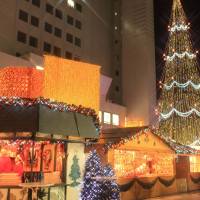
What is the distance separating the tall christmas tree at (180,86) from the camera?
2308cm

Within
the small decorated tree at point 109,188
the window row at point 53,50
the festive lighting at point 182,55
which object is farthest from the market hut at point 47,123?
the window row at point 53,50

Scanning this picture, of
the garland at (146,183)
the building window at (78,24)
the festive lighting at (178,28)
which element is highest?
the building window at (78,24)

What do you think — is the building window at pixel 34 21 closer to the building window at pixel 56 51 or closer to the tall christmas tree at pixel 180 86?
the building window at pixel 56 51

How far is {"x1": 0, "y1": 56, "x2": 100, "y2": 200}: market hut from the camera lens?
978 centimetres

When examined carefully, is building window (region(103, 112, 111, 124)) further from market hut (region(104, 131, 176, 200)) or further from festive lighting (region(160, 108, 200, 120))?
market hut (region(104, 131, 176, 200))

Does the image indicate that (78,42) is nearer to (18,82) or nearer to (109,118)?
(109,118)

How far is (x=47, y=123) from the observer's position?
9.83 meters

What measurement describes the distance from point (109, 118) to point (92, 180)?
2870cm

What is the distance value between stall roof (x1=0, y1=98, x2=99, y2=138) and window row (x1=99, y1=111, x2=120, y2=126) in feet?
88.5

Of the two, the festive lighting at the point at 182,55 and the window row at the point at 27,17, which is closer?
the festive lighting at the point at 182,55

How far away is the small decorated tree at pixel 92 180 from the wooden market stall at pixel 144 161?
3.28 meters

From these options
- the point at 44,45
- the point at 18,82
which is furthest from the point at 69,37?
the point at 18,82

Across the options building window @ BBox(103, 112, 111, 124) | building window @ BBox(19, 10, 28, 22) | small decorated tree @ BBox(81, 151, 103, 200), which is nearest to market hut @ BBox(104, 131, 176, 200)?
small decorated tree @ BBox(81, 151, 103, 200)

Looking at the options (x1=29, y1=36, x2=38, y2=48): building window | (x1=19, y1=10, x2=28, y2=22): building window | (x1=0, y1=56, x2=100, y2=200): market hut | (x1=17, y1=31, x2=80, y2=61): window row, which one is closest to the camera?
(x1=0, y1=56, x2=100, y2=200): market hut
